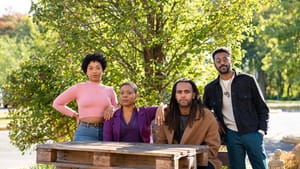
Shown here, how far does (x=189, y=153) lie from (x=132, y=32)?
380 centimetres

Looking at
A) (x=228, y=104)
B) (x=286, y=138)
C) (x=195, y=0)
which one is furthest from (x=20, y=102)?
(x=286, y=138)

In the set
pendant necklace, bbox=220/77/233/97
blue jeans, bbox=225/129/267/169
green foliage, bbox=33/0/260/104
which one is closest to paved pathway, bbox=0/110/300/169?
green foliage, bbox=33/0/260/104

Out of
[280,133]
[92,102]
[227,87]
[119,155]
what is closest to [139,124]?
[92,102]

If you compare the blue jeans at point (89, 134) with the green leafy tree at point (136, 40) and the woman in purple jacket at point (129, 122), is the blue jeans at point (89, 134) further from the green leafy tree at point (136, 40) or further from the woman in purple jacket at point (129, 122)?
the green leafy tree at point (136, 40)

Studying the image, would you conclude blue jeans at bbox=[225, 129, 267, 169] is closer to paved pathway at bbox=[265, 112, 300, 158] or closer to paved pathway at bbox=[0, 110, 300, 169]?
paved pathway at bbox=[0, 110, 300, 169]

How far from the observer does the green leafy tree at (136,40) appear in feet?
23.2

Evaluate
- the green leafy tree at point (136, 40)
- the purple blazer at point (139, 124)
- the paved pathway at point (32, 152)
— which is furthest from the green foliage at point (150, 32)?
the paved pathway at point (32, 152)

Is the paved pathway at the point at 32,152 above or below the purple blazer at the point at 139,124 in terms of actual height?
below

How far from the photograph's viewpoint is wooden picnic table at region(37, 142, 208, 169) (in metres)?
3.62

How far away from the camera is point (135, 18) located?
704 centimetres

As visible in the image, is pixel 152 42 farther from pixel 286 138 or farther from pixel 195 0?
pixel 286 138

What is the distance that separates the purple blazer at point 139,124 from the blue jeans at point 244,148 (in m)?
0.79

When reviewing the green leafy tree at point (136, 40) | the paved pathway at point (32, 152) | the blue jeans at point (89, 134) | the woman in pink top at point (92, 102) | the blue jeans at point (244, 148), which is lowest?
the paved pathway at point (32, 152)

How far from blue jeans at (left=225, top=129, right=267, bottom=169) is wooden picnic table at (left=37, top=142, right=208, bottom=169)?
725 millimetres
